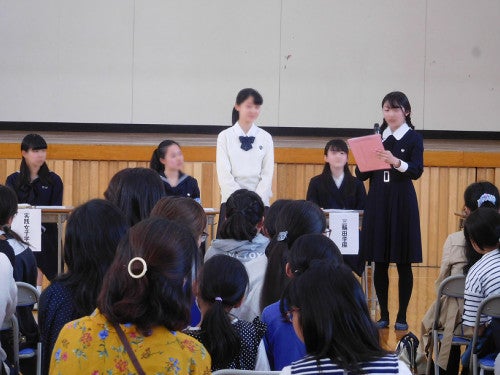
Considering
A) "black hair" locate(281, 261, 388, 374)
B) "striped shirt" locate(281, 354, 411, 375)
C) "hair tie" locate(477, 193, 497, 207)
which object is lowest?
"striped shirt" locate(281, 354, 411, 375)

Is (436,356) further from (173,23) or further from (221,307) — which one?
(173,23)

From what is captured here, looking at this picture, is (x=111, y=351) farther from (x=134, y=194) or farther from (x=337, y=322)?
(x=134, y=194)

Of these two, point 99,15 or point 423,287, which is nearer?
point 423,287

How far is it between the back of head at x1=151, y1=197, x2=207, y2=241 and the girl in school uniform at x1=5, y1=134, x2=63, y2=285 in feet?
11.4

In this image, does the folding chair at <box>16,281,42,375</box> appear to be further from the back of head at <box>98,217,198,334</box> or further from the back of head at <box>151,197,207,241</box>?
the back of head at <box>98,217,198,334</box>

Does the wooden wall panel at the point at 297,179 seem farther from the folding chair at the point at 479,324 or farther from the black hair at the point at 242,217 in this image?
the folding chair at the point at 479,324

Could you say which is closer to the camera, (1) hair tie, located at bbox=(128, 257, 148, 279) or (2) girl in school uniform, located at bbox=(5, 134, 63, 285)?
(1) hair tie, located at bbox=(128, 257, 148, 279)

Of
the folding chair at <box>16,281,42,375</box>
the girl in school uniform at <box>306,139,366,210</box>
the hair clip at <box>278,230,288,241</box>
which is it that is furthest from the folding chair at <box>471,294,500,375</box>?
the girl in school uniform at <box>306,139,366,210</box>

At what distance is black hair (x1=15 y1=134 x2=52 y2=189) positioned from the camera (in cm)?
602

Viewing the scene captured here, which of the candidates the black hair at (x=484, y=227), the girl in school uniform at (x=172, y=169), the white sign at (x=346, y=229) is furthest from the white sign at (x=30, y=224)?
the black hair at (x=484, y=227)

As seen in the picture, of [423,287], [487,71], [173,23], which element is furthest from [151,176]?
[487,71]

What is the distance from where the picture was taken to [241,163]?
5812mm

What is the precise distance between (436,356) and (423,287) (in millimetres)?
3422

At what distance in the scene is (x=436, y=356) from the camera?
365 centimetres
